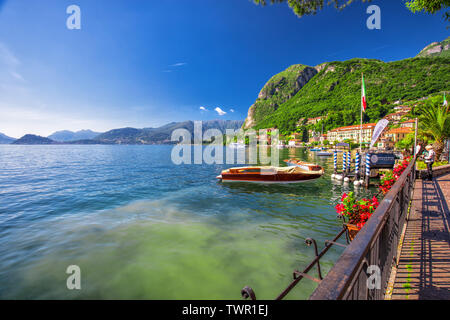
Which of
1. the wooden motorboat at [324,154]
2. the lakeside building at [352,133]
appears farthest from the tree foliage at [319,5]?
the lakeside building at [352,133]

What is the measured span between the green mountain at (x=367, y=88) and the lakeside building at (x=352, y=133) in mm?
13230

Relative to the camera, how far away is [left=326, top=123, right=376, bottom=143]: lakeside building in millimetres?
102375

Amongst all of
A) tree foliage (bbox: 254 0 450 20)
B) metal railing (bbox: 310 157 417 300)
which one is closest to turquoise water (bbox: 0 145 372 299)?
metal railing (bbox: 310 157 417 300)

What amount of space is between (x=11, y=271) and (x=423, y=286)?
1198 centimetres

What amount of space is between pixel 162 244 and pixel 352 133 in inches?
5107

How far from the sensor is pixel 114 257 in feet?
25.0

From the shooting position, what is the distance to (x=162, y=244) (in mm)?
8633

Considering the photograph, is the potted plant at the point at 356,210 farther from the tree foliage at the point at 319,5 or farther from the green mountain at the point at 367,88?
the green mountain at the point at 367,88

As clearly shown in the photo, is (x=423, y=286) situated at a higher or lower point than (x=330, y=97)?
lower

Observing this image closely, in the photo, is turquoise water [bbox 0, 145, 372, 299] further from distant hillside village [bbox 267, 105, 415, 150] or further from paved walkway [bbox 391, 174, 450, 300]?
distant hillside village [bbox 267, 105, 415, 150]

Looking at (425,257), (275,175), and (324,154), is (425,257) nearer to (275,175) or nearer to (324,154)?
(275,175)

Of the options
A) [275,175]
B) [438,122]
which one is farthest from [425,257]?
[438,122]

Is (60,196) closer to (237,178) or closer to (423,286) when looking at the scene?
(237,178)
